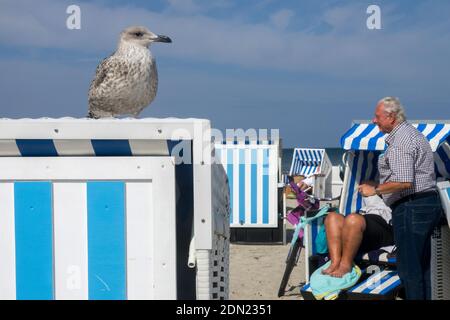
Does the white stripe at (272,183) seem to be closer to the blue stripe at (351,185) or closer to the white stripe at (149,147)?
the blue stripe at (351,185)

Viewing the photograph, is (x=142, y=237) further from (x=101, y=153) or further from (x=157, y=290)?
(x=101, y=153)

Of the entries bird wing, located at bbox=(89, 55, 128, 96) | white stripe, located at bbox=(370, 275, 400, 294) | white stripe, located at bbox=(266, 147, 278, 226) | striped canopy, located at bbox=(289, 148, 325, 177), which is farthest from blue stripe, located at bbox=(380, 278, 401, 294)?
striped canopy, located at bbox=(289, 148, 325, 177)

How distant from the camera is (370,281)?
15.1ft

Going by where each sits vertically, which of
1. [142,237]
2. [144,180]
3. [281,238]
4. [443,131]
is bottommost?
[281,238]

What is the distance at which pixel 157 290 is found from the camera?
5.98 ft

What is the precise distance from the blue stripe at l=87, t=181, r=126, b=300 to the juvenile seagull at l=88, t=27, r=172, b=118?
1.43 metres

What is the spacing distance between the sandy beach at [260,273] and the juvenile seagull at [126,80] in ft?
10.1

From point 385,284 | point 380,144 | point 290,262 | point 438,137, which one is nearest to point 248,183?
point 290,262

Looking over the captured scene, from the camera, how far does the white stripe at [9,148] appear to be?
1819 millimetres

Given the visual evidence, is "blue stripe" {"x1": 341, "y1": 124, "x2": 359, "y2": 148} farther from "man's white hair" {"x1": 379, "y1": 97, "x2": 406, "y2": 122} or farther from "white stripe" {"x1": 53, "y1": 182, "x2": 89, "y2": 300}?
"white stripe" {"x1": 53, "y1": 182, "x2": 89, "y2": 300}
